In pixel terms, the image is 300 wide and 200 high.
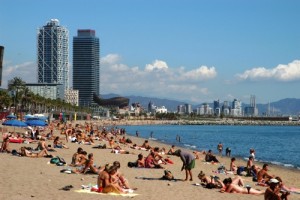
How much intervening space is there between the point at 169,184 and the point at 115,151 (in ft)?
45.1

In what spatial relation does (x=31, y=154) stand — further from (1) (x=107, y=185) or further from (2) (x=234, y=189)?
(2) (x=234, y=189)

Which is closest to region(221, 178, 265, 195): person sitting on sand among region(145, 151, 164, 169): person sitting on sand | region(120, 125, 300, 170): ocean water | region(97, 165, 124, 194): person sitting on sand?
region(97, 165, 124, 194): person sitting on sand

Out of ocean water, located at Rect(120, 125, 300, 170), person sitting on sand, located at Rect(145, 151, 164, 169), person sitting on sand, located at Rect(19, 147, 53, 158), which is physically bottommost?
ocean water, located at Rect(120, 125, 300, 170)

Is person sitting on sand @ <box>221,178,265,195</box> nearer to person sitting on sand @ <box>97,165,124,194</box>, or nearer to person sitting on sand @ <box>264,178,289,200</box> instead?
person sitting on sand @ <box>264,178,289,200</box>

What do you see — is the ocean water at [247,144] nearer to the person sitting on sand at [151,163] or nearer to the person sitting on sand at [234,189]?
the person sitting on sand at [151,163]

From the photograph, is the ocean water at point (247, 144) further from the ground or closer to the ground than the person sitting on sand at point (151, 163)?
closer to the ground

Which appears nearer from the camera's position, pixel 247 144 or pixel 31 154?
pixel 31 154

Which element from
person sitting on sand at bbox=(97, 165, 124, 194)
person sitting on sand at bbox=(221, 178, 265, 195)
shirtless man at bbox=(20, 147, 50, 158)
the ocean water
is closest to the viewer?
person sitting on sand at bbox=(97, 165, 124, 194)

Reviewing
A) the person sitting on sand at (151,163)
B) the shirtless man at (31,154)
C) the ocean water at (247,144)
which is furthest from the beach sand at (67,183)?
the ocean water at (247,144)

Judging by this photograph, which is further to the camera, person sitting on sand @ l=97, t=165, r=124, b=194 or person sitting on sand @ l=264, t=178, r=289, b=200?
person sitting on sand @ l=97, t=165, r=124, b=194

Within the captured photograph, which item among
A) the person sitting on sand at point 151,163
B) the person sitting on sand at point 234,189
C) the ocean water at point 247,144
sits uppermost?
the person sitting on sand at point 151,163

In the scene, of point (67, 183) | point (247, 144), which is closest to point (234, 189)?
point (67, 183)

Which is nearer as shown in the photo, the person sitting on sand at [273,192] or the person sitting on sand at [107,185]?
the person sitting on sand at [273,192]

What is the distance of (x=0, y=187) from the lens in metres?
13.2
